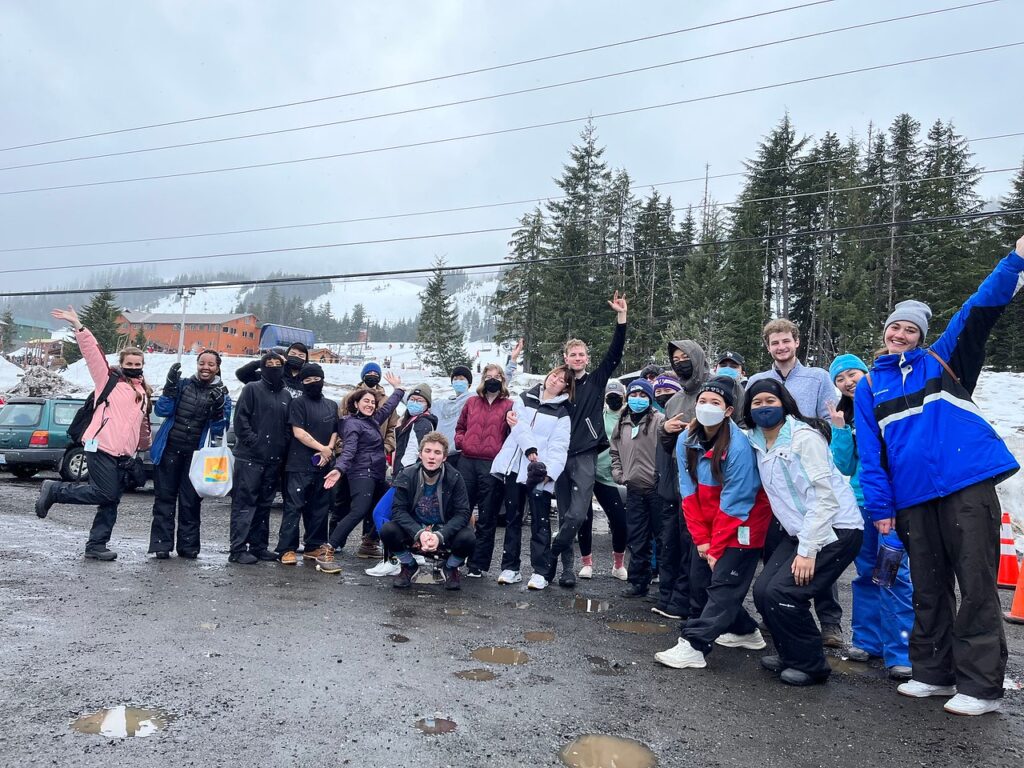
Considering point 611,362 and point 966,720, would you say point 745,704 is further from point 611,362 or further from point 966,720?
point 611,362

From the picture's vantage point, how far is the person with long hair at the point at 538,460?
19.7 ft

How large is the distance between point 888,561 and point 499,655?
8.03 feet

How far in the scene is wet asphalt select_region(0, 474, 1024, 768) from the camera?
283cm

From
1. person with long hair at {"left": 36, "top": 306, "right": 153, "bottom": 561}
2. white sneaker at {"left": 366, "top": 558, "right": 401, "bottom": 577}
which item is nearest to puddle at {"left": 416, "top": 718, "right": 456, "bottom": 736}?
white sneaker at {"left": 366, "top": 558, "right": 401, "bottom": 577}

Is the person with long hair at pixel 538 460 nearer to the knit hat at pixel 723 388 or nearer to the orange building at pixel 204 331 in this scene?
the knit hat at pixel 723 388

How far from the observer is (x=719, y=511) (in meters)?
4.34

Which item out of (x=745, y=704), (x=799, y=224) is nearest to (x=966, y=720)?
(x=745, y=704)

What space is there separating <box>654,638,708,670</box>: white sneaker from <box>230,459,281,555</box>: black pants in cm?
430

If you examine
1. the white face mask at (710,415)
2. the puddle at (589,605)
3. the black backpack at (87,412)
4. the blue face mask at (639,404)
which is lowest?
the puddle at (589,605)

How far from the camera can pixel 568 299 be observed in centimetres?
3897

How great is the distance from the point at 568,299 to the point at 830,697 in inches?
1415

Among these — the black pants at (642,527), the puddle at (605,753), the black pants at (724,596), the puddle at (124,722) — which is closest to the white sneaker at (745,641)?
the black pants at (724,596)

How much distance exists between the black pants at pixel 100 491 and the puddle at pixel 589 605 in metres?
4.41

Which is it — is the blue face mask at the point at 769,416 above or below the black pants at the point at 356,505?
above
